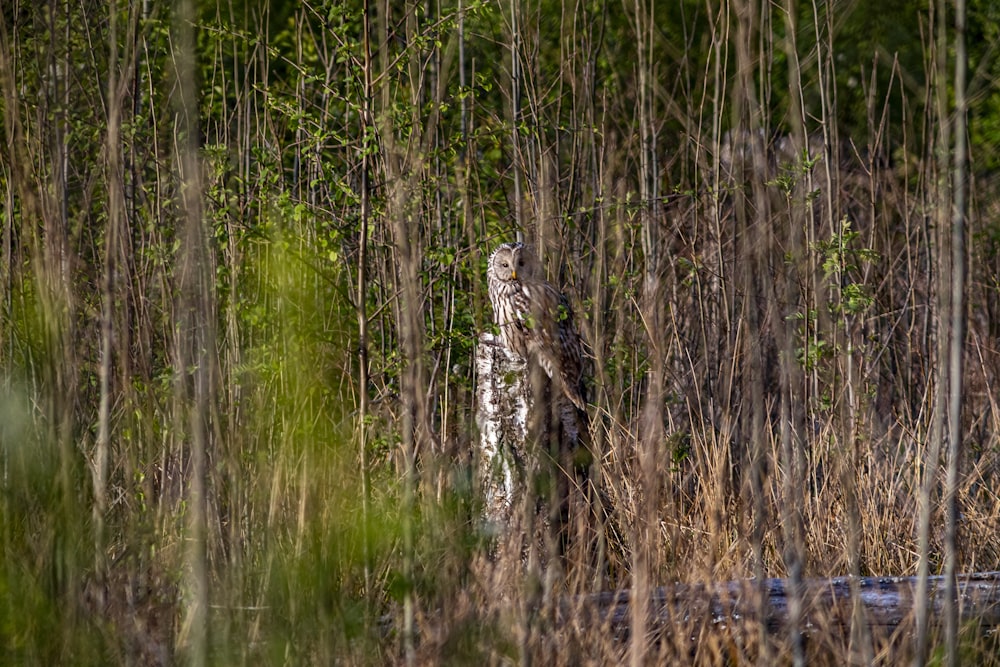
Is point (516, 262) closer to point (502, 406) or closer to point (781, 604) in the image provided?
point (502, 406)

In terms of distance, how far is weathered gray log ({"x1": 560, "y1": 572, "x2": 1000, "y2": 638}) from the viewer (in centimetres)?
229

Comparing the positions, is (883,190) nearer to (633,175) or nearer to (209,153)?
(633,175)

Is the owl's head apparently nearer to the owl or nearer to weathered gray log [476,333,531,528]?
the owl

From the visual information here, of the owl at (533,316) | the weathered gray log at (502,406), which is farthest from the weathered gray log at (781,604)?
the owl at (533,316)

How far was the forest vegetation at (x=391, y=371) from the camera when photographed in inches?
70.6

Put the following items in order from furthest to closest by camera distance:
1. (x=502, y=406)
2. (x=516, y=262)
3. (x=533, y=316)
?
(x=516, y=262) < (x=533, y=316) < (x=502, y=406)

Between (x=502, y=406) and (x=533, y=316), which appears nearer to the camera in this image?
(x=502, y=406)

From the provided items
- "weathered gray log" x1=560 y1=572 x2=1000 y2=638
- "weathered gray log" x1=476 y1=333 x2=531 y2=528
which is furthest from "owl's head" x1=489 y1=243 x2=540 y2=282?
"weathered gray log" x1=560 y1=572 x2=1000 y2=638

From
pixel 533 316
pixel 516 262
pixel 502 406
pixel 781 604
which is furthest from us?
pixel 516 262

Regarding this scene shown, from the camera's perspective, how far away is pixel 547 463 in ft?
10.4

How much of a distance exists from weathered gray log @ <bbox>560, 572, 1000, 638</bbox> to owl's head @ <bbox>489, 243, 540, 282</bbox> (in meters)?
1.91

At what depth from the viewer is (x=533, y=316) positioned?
371cm

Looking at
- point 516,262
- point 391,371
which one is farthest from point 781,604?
point 516,262

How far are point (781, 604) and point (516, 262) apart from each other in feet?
6.94
